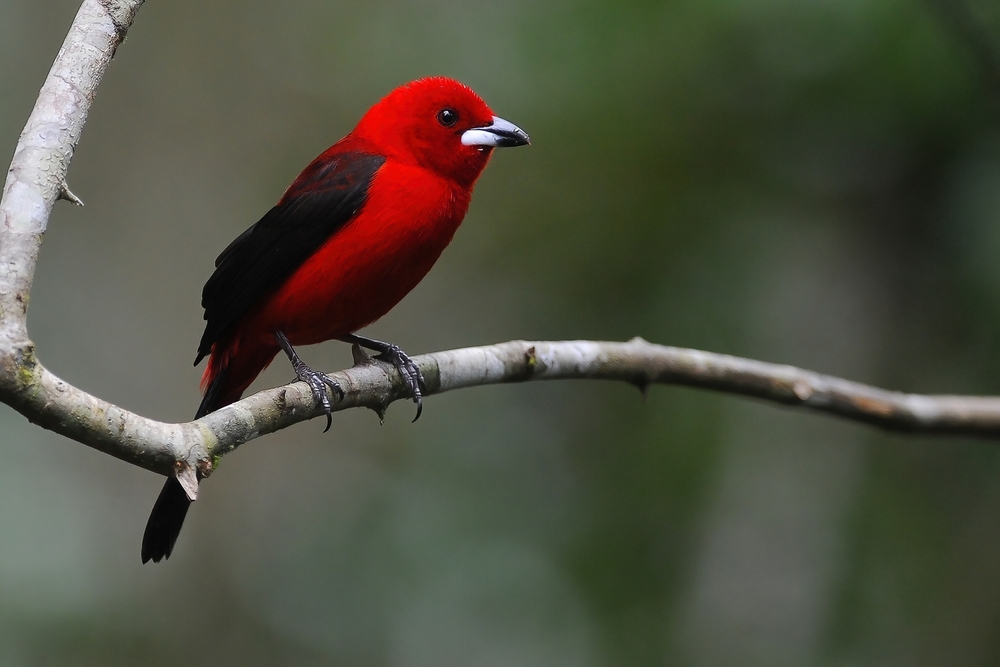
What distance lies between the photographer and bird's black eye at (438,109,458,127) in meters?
3.17

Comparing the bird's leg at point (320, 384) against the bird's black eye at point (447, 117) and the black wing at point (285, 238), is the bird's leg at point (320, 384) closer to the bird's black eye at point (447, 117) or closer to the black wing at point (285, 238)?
the black wing at point (285, 238)

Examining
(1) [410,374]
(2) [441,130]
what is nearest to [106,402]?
(1) [410,374]

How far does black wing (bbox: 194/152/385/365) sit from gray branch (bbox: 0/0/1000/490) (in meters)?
0.38

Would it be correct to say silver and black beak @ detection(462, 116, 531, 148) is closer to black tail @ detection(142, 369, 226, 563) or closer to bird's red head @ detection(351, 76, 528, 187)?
bird's red head @ detection(351, 76, 528, 187)

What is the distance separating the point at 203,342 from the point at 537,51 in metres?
2.51

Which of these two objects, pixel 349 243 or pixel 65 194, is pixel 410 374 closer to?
pixel 349 243

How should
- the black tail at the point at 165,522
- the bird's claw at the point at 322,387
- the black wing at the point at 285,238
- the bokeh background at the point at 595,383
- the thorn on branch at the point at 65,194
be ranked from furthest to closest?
the bokeh background at the point at 595,383 → the black wing at the point at 285,238 → the black tail at the point at 165,522 → the bird's claw at the point at 322,387 → the thorn on branch at the point at 65,194

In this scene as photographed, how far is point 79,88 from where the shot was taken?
1.96 meters

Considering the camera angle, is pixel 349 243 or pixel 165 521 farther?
pixel 349 243

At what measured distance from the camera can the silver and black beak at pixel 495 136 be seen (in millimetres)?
3119

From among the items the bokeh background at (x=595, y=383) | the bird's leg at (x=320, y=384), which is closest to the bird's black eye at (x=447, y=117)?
the bird's leg at (x=320, y=384)

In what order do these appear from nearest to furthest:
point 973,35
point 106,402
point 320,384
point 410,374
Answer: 1. point 106,402
2. point 320,384
3. point 410,374
4. point 973,35

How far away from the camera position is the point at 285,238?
2.97 metres

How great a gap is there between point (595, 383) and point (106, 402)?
3.45 meters
